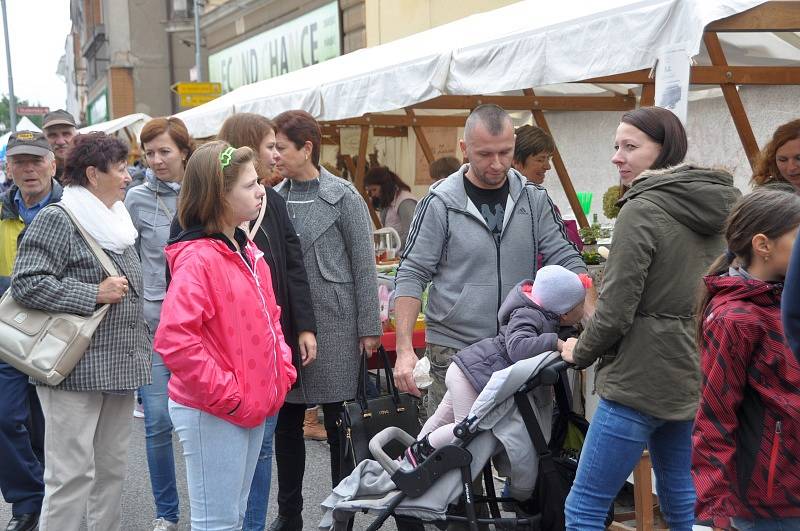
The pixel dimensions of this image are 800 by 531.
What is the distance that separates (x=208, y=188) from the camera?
3.30 m

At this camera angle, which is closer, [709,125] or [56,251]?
[56,251]

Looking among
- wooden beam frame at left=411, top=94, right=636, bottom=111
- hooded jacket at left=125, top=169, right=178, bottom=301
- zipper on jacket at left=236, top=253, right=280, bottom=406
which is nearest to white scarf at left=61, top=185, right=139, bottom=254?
hooded jacket at left=125, top=169, right=178, bottom=301

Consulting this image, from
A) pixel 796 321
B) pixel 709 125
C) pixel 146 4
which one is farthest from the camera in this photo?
pixel 146 4

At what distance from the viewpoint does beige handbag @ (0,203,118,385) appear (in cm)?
387

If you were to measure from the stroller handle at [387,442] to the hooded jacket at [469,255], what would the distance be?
1.41 ft

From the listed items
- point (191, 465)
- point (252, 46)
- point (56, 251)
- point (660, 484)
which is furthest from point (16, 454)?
point (252, 46)

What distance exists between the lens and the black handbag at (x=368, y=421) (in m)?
4.05

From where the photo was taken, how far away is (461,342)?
3885mm

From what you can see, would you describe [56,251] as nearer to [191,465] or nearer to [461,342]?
[191,465]

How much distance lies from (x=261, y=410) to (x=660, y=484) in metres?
1.54

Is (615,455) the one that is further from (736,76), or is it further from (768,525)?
(736,76)

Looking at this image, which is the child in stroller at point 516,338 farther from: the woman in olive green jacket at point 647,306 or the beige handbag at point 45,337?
the beige handbag at point 45,337

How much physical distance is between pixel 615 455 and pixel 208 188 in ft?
5.73

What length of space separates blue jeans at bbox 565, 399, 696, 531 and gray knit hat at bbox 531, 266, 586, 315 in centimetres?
42
